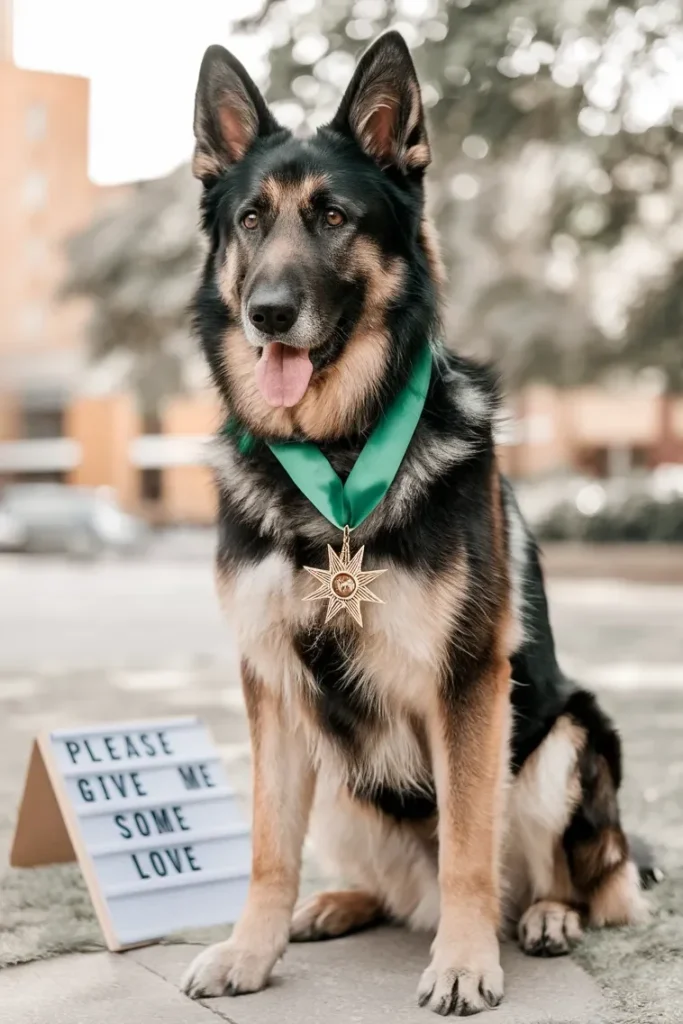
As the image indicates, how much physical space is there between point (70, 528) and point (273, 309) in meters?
23.7

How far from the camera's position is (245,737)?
20.0 ft

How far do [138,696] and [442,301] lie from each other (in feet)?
16.0

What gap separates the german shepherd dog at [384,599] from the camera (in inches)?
114

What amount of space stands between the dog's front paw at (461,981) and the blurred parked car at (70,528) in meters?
23.1

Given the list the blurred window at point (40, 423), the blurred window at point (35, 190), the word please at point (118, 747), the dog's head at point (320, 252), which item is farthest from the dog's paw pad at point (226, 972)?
the blurred window at point (35, 190)

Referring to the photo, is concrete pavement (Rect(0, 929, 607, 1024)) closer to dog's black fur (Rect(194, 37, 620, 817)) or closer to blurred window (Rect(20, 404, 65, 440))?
dog's black fur (Rect(194, 37, 620, 817))

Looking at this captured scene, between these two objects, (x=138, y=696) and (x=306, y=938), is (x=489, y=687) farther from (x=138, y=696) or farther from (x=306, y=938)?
(x=138, y=696)

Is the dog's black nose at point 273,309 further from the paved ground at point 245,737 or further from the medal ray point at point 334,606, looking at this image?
the paved ground at point 245,737

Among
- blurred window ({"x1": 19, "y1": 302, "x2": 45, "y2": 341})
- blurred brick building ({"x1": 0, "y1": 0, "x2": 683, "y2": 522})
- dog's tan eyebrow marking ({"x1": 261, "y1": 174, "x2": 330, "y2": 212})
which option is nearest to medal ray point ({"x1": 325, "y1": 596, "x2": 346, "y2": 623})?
dog's tan eyebrow marking ({"x1": 261, "y1": 174, "x2": 330, "y2": 212})

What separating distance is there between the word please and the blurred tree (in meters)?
1.56

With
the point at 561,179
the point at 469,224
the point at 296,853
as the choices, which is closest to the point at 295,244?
the point at 296,853

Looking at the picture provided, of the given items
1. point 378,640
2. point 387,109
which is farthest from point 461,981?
point 387,109

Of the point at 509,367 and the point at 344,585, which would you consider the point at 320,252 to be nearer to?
the point at 344,585

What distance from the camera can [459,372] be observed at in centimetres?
321
